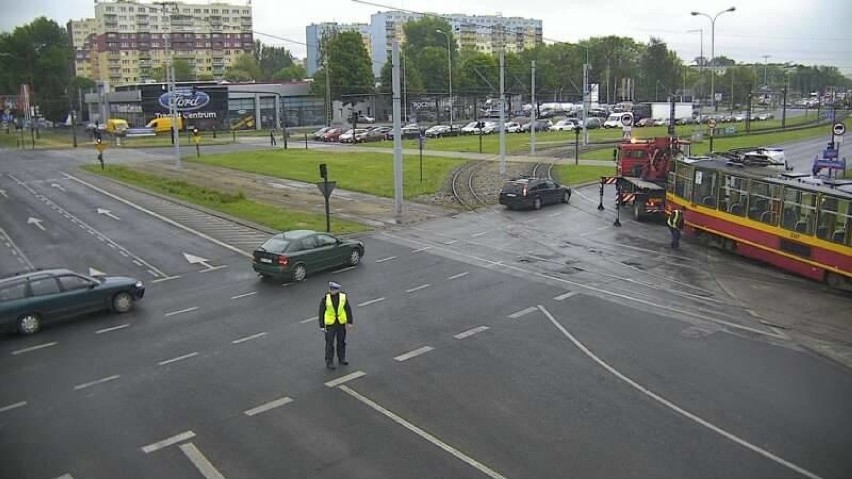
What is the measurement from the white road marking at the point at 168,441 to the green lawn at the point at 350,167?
90.5 ft

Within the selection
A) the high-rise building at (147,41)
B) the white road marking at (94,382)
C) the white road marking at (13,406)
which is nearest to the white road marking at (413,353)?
the white road marking at (94,382)

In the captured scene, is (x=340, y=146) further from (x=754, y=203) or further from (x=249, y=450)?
(x=249, y=450)

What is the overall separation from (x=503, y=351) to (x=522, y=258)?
9.51 m

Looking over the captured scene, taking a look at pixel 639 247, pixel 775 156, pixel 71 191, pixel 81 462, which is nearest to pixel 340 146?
pixel 71 191

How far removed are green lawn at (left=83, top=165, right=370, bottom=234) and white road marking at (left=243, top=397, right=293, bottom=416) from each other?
1655 centimetres

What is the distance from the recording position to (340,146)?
7188 centimetres

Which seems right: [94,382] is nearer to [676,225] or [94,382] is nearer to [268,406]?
[268,406]

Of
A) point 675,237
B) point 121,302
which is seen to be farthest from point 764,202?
point 121,302

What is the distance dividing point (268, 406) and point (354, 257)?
1121 cm

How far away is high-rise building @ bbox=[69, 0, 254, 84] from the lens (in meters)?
182

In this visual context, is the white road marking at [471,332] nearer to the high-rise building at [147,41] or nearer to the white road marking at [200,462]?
the white road marking at [200,462]

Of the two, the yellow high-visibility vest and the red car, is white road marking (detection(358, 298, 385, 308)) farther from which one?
the red car

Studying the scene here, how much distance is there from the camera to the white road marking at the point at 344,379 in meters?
13.1

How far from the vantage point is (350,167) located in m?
50.9
